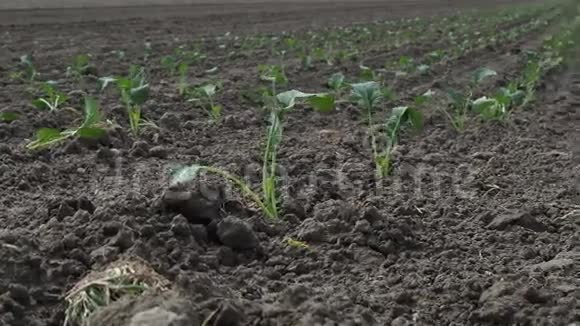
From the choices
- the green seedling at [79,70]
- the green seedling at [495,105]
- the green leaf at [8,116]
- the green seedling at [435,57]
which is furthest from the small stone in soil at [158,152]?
the green seedling at [435,57]

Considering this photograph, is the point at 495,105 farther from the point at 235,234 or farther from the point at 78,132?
the point at 235,234

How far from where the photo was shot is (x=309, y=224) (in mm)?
2443

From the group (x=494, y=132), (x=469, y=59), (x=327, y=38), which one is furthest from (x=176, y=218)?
(x=327, y=38)

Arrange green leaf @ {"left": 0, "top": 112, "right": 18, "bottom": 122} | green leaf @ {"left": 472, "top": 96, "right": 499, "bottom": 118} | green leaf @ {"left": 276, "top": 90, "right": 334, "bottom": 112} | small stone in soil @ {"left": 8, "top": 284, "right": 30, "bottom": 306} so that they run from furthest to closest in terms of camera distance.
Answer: green leaf @ {"left": 472, "top": 96, "right": 499, "bottom": 118} < green leaf @ {"left": 0, "top": 112, "right": 18, "bottom": 122} < green leaf @ {"left": 276, "top": 90, "right": 334, "bottom": 112} < small stone in soil @ {"left": 8, "top": 284, "right": 30, "bottom": 306}

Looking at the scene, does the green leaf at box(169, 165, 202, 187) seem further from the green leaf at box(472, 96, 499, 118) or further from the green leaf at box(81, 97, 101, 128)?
the green leaf at box(472, 96, 499, 118)

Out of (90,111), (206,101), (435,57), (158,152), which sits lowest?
(435,57)

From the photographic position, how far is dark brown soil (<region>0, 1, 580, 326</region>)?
1885 mm

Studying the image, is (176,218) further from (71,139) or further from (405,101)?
(405,101)

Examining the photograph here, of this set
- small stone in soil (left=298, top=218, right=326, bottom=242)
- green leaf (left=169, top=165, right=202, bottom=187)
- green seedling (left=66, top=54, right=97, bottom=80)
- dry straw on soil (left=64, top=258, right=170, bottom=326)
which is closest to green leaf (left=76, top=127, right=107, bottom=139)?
green leaf (left=169, top=165, right=202, bottom=187)

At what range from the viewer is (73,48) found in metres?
9.19

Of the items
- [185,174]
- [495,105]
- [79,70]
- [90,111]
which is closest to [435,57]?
[495,105]

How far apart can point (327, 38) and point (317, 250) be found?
9805 millimetres

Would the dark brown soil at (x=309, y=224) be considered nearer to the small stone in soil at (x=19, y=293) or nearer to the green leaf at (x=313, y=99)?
the small stone in soil at (x=19, y=293)

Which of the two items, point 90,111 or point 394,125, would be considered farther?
point 394,125
